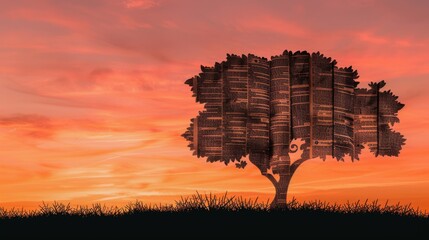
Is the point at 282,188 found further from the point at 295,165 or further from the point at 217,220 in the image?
the point at 217,220

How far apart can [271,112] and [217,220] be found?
24.6 ft

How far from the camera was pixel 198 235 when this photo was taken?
616 inches

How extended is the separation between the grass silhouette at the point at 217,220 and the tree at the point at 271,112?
9.28 feet

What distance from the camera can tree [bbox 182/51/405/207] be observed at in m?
23.4

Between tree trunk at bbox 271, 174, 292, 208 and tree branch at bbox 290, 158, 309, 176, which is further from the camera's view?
tree branch at bbox 290, 158, 309, 176

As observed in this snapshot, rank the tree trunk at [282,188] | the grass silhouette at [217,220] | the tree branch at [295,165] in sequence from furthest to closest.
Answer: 1. the tree branch at [295,165]
2. the tree trunk at [282,188]
3. the grass silhouette at [217,220]

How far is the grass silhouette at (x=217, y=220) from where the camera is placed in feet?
53.6

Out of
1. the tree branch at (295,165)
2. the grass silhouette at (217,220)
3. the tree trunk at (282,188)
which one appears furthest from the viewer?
the tree branch at (295,165)

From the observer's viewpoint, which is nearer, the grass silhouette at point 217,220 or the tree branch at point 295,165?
the grass silhouette at point 217,220

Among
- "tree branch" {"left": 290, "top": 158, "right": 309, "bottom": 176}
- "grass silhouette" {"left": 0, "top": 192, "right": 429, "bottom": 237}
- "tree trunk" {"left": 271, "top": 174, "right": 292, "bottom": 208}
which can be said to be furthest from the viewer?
"tree branch" {"left": 290, "top": 158, "right": 309, "bottom": 176}

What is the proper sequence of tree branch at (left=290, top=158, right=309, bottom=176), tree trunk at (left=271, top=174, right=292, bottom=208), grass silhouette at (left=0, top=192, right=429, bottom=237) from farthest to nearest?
1. tree branch at (left=290, top=158, right=309, bottom=176)
2. tree trunk at (left=271, top=174, right=292, bottom=208)
3. grass silhouette at (left=0, top=192, right=429, bottom=237)

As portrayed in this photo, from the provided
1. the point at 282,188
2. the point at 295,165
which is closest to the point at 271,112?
the point at 295,165

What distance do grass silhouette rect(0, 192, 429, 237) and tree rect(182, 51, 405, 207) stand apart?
2829mm

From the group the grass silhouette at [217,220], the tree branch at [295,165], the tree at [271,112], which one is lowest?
the grass silhouette at [217,220]
